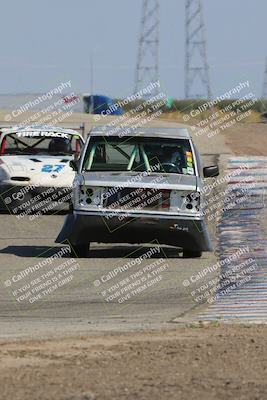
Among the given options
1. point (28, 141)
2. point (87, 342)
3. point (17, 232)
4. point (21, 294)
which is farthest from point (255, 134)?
point (87, 342)

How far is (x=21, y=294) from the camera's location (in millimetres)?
11500

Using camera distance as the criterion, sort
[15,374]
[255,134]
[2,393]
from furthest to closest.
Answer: [255,134], [15,374], [2,393]

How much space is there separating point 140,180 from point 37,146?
7023mm

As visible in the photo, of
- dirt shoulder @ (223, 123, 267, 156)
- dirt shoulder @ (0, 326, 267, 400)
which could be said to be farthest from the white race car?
dirt shoulder @ (223, 123, 267, 156)

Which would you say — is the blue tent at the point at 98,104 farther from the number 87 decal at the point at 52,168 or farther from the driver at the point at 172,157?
the driver at the point at 172,157

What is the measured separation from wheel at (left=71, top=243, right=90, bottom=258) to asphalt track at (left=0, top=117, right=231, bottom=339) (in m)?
0.13

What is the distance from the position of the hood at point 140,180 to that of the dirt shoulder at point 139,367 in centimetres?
535

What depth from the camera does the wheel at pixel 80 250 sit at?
1406 cm

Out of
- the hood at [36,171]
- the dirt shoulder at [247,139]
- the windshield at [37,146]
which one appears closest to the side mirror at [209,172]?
the hood at [36,171]

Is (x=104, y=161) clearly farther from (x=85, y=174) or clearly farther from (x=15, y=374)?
(x=15, y=374)

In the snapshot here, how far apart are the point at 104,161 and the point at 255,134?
37.9 m

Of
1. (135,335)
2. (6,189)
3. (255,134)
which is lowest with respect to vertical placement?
(255,134)

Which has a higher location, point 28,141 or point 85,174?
point 85,174

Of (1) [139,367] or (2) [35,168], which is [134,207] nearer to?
(2) [35,168]
